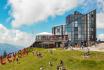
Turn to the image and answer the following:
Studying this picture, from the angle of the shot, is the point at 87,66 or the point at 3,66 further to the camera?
the point at 3,66

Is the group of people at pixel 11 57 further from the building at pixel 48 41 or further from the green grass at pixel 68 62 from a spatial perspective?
the building at pixel 48 41

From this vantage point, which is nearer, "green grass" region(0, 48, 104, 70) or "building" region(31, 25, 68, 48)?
"green grass" region(0, 48, 104, 70)

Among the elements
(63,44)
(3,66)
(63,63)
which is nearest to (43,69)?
(63,63)

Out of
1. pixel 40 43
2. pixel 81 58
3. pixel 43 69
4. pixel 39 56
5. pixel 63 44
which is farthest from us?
pixel 40 43

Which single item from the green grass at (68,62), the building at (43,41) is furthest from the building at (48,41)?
the green grass at (68,62)

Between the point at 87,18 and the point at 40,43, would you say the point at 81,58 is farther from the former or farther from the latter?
the point at 87,18

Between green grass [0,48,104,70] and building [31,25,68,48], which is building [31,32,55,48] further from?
green grass [0,48,104,70]

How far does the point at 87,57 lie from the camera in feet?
352

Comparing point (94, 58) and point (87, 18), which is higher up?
point (87, 18)

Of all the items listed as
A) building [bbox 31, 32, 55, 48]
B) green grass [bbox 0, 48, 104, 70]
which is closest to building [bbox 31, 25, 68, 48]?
building [bbox 31, 32, 55, 48]

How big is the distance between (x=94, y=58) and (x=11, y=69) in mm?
26368

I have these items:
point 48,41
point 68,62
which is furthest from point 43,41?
point 68,62

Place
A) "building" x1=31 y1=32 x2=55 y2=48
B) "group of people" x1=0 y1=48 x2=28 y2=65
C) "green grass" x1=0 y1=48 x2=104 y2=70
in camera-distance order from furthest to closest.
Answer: "building" x1=31 y1=32 x2=55 y2=48
"group of people" x1=0 y1=48 x2=28 y2=65
"green grass" x1=0 y1=48 x2=104 y2=70

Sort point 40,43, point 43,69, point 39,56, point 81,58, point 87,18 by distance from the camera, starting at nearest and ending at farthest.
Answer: point 43,69 < point 81,58 < point 39,56 < point 40,43 < point 87,18
